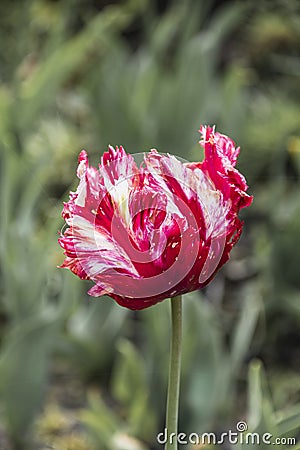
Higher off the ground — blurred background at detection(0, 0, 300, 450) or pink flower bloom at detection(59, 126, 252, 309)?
blurred background at detection(0, 0, 300, 450)

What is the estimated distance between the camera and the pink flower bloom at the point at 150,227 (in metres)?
0.26

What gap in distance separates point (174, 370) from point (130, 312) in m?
0.81

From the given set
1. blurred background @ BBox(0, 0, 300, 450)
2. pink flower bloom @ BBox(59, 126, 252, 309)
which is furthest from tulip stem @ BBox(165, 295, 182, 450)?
blurred background @ BBox(0, 0, 300, 450)

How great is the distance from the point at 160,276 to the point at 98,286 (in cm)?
2

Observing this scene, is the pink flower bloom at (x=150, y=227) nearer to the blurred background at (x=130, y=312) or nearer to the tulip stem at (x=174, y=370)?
the tulip stem at (x=174, y=370)

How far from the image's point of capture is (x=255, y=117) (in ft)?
5.36

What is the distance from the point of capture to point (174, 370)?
0.94 ft

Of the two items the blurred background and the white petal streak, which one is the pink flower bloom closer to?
the white petal streak

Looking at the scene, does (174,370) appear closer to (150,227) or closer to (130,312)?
(150,227)

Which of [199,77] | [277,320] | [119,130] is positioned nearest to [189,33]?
[199,77]

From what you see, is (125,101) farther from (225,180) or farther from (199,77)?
(225,180)

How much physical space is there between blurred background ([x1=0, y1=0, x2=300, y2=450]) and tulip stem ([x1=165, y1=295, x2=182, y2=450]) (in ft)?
0.40

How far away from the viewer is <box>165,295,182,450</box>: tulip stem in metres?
0.28

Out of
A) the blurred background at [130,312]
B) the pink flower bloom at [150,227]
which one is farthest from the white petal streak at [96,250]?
the blurred background at [130,312]
